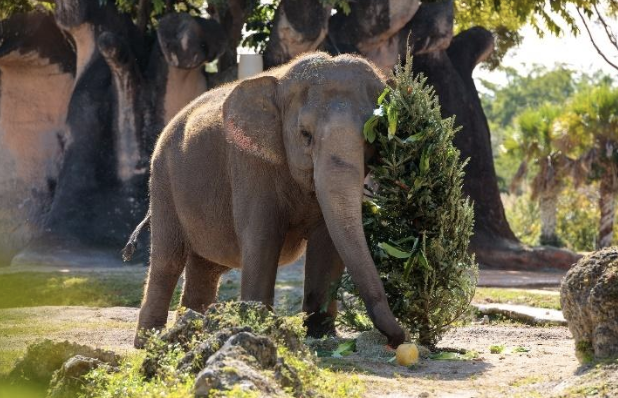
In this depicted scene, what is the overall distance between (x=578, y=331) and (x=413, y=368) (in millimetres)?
1193

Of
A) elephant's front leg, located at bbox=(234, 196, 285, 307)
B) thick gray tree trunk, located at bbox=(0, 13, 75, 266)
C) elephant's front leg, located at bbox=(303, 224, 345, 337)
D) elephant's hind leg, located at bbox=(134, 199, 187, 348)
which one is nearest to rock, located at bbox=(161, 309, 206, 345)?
elephant's front leg, located at bbox=(234, 196, 285, 307)

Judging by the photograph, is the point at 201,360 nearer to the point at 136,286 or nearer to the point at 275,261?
the point at 275,261

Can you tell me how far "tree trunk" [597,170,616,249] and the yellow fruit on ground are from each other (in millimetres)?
19461

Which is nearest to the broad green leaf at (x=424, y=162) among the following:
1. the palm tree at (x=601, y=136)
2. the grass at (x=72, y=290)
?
the grass at (x=72, y=290)

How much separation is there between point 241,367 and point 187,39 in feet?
48.4

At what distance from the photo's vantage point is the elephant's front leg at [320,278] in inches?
382

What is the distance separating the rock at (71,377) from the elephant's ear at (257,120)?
2839mm

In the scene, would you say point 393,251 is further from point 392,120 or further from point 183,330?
point 183,330

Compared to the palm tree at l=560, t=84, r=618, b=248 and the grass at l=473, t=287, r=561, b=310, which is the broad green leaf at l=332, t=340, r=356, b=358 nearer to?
the grass at l=473, t=287, r=561, b=310

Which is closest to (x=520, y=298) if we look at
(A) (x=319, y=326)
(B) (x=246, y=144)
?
(A) (x=319, y=326)

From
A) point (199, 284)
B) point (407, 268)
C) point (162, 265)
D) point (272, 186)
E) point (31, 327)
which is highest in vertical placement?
point (272, 186)

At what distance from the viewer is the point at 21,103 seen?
78.4ft

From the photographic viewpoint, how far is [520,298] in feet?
48.7

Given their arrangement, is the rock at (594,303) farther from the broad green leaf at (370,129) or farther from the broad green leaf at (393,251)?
the broad green leaf at (370,129)
